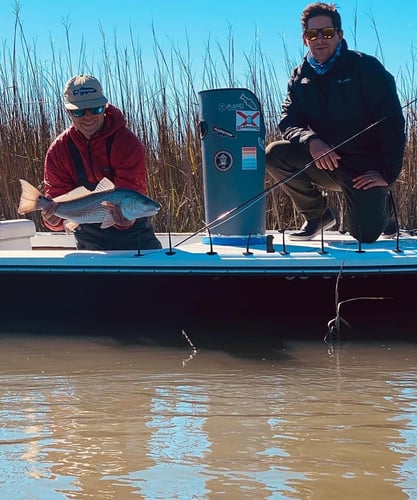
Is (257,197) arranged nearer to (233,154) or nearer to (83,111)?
(233,154)

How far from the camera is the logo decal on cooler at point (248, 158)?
540 centimetres

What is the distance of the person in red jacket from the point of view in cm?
510

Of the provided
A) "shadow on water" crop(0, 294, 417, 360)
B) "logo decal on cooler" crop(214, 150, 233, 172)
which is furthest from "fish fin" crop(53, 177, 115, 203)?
"logo decal on cooler" crop(214, 150, 233, 172)

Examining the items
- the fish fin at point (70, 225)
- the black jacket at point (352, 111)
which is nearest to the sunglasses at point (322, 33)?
the black jacket at point (352, 111)

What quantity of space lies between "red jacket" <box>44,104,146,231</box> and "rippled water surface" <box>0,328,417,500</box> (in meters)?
0.96

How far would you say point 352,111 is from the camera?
5.28 meters

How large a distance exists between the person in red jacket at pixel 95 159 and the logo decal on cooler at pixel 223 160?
45 cm

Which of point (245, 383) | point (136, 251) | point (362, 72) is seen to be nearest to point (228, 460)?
point (245, 383)

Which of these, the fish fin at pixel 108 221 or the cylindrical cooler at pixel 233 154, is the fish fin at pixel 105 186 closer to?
the fish fin at pixel 108 221

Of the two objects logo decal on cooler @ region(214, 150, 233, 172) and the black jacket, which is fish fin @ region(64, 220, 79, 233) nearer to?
logo decal on cooler @ region(214, 150, 233, 172)

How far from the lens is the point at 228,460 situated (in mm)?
2803

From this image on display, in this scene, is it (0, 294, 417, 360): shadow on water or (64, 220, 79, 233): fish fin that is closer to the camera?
(0, 294, 417, 360): shadow on water

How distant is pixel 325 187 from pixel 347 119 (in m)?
0.53

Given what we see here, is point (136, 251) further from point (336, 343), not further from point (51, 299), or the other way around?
point (336, 343)
